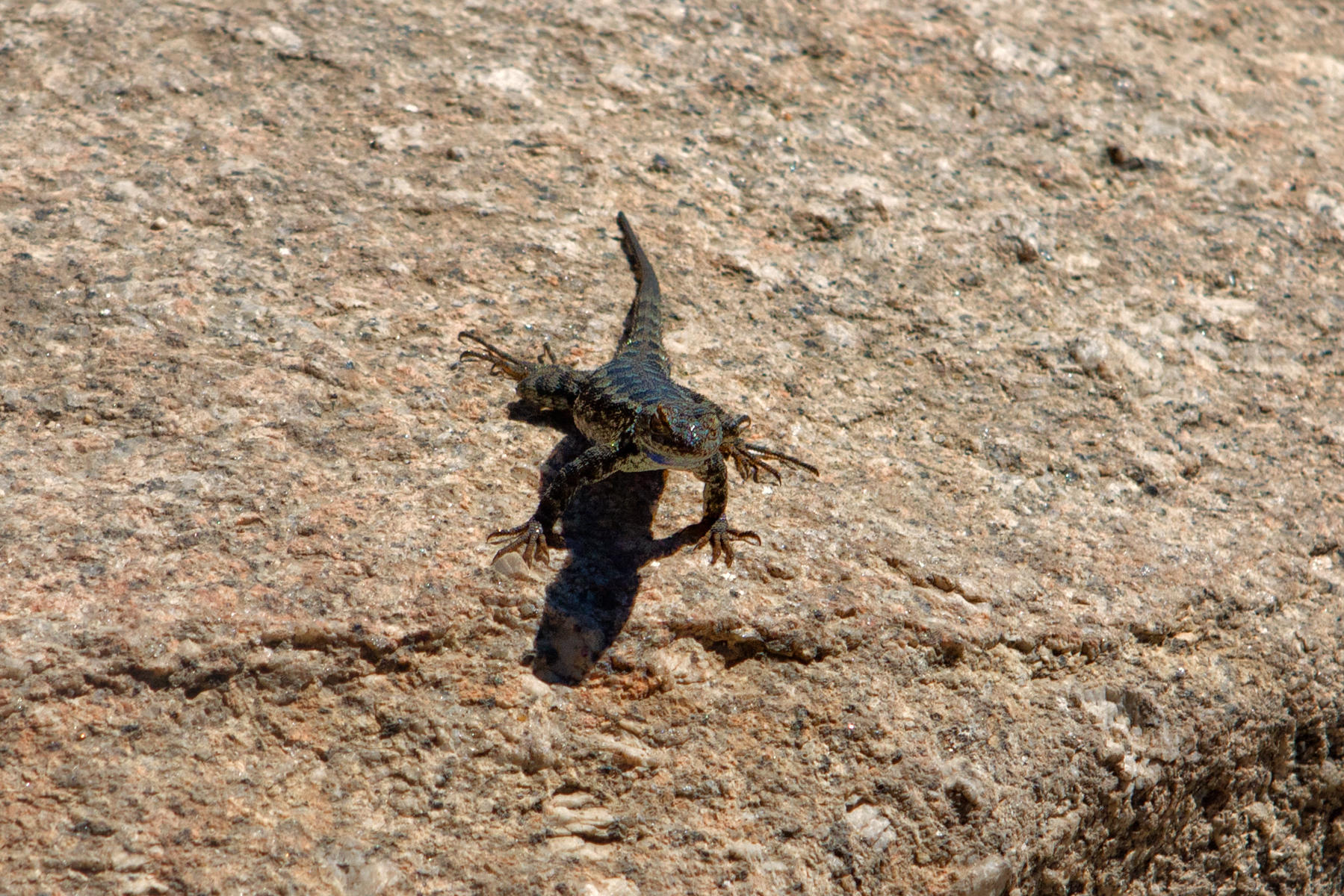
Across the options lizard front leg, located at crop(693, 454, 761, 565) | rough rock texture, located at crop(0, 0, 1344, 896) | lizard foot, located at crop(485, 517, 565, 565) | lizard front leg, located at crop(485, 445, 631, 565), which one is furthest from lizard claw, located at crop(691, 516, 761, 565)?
lizard foot, located at crop(485, 517, 565, 565)

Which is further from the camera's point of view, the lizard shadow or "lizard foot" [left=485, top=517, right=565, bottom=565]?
"lizard foot" [left=485, top=517, right=565, bottom=565]

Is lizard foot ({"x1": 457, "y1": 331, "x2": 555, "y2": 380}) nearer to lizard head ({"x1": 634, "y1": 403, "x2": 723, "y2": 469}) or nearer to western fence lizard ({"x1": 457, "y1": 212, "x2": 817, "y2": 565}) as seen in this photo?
western fence lizard ({"x1": 457, "y1": 212, "x2": 817, "y2": 565})

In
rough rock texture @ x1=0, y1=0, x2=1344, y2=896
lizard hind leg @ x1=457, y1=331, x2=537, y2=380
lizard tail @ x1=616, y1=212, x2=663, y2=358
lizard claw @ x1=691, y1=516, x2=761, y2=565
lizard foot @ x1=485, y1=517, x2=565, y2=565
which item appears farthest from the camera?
lizard tail @ x1=616, y1=212, x2=663, y2=358

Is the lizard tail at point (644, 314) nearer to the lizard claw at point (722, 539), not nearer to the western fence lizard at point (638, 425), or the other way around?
the western fence lizard at point (638, 425)

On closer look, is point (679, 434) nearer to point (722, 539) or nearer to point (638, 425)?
point (638, 425)

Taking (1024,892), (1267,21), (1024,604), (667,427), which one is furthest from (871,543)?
(1267,21)

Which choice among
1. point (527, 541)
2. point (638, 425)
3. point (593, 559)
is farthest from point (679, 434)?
point (527, 541)

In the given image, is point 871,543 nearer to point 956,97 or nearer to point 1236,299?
point 1236,299

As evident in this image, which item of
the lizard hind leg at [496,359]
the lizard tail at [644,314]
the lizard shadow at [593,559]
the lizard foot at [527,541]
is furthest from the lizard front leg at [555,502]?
the lizard tail at [644,314]
